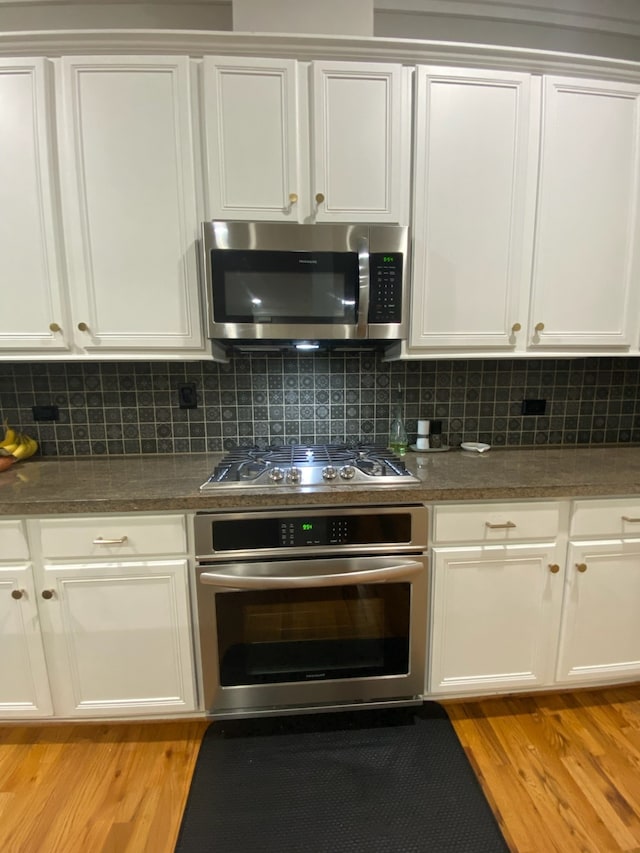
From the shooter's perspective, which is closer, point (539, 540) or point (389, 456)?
point (539, 540)

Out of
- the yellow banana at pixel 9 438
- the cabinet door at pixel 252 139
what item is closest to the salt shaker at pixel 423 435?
the cabinet door at pixel 252 139

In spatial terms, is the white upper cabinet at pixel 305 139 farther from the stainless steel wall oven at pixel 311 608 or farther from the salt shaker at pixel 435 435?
the stainless steel wall oven at pixel 311 608

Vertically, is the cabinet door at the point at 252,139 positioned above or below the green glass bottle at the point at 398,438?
above

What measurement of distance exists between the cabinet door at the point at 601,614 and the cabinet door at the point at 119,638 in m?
1.43

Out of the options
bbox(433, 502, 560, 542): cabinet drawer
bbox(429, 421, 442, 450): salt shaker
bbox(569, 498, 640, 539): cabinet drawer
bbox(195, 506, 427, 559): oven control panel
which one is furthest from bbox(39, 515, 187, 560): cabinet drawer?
bbox(569, 498, 640, 539): cabinet drawer

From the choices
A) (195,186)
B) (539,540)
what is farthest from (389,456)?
(195,186)

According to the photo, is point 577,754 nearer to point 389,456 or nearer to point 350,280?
point 389,456

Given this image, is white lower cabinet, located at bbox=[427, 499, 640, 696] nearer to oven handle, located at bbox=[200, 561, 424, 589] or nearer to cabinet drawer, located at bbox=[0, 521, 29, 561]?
oven handle, located at bbox=[200, 561, 424, 589]

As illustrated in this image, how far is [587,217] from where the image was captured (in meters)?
1.59

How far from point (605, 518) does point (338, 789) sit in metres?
1.32

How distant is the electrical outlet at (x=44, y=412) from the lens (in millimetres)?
1836

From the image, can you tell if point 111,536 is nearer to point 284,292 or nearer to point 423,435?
point 284,292

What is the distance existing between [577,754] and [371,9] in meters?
2.87

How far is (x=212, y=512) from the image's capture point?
1349mm
